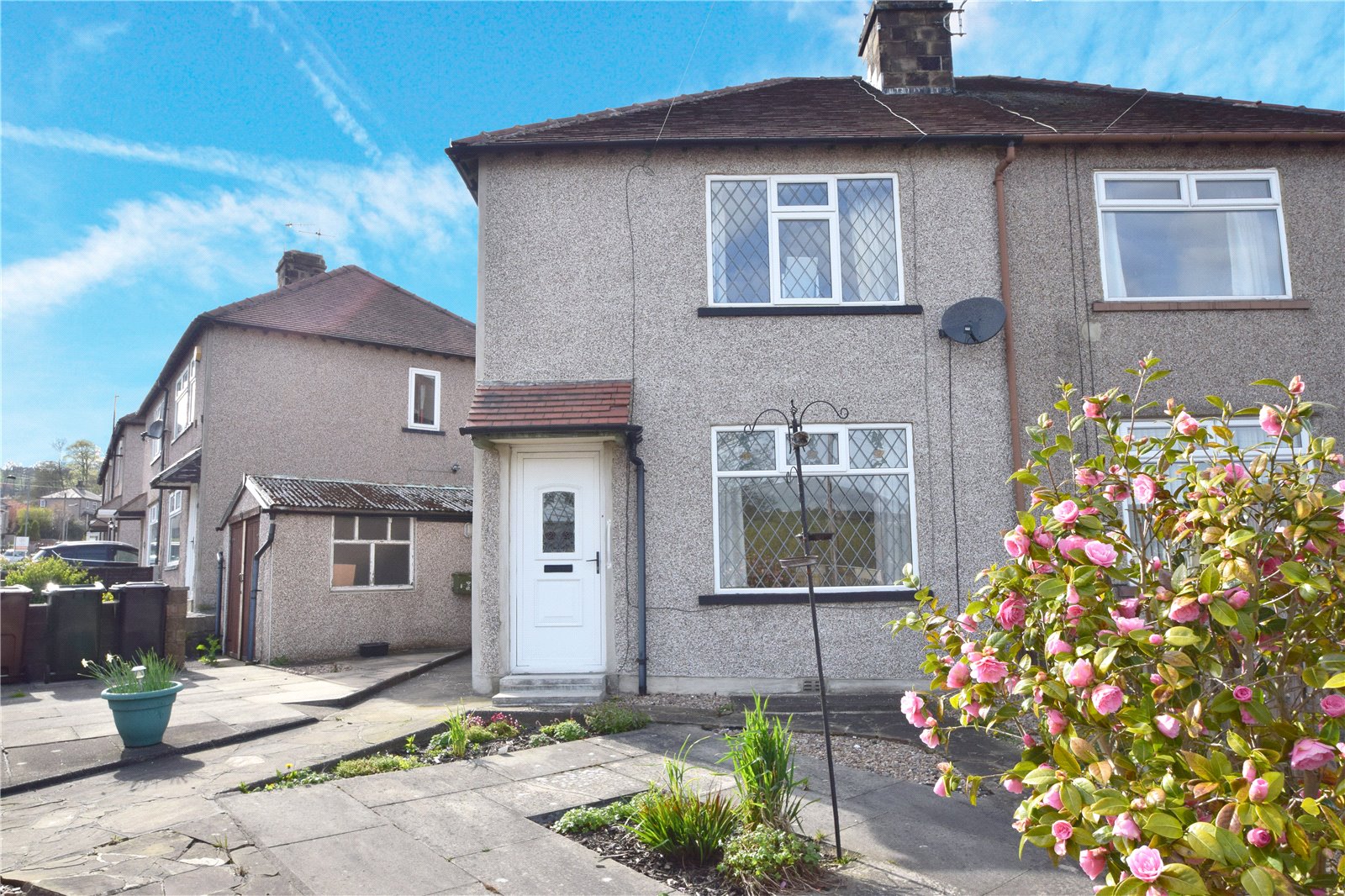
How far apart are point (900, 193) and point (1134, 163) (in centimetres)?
240

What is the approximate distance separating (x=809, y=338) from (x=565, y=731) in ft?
14.1

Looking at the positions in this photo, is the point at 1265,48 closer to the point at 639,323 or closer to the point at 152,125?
the point at 639,323

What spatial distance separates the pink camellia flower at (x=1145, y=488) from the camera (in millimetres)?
2551

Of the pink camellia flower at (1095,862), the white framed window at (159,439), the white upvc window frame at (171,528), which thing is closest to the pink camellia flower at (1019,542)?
the pink camellia flower at (1095,862)

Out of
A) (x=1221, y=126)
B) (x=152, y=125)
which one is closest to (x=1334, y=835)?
(x=1221, y=126)

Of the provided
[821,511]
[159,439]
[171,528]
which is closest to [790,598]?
[821,511]

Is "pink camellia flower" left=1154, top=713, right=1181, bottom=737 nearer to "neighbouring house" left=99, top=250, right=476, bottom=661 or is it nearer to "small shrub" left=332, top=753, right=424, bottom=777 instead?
"small shrub" left=332, top=753, right=424, bottom=777

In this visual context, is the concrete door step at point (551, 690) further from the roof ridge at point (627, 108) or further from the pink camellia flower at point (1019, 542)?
the pink camellia flower at point (1019, 542)

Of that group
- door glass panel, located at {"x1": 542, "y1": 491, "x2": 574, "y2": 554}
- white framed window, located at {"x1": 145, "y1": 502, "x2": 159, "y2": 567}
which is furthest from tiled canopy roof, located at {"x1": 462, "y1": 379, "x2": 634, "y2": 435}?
white framed window, located at {"x1": 145, "y1": 502, "x2": 159, "y2": 567}

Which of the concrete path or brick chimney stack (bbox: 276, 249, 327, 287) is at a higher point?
brick chimney stack (bbox: 276, 249, 327, 287)

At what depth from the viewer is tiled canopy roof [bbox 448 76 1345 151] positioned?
334 inches

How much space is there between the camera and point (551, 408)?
7902 mm

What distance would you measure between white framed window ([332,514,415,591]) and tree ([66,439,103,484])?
251 ft

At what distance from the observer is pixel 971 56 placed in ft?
35.5
